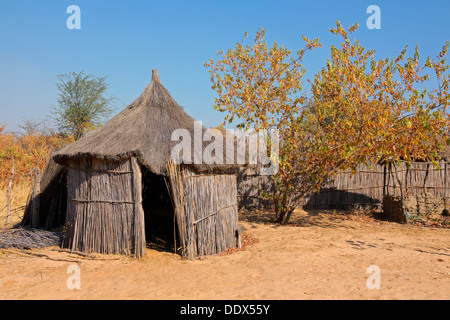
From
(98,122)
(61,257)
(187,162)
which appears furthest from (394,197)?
(98,122)

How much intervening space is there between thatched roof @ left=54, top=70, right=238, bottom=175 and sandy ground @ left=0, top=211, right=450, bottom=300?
1.72m

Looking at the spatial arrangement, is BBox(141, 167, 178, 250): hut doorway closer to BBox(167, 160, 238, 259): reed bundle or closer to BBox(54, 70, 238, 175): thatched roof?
BBox(167, 160, 238, 259): reed bundle

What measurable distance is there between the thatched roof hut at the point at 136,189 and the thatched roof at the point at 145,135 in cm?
2

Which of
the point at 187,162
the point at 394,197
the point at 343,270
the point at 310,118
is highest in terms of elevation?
the point at 310,118

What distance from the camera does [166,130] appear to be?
7078 millimetres

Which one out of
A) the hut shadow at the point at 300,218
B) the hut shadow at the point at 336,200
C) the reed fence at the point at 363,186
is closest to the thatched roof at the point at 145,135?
the hut shadow at the point at 300,218

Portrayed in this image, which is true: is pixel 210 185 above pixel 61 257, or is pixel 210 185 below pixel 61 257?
above

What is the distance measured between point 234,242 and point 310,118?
3.70 m

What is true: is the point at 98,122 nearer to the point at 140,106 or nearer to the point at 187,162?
the point at 140,106

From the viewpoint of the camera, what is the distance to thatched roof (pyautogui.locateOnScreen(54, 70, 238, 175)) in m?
6.36

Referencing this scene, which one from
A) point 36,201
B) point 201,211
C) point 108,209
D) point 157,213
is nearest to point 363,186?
point 157,213

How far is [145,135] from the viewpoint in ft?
22.3

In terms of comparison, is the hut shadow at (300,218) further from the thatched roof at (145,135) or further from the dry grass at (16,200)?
the dry grass at (16,200)

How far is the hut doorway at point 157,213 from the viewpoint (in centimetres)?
788
